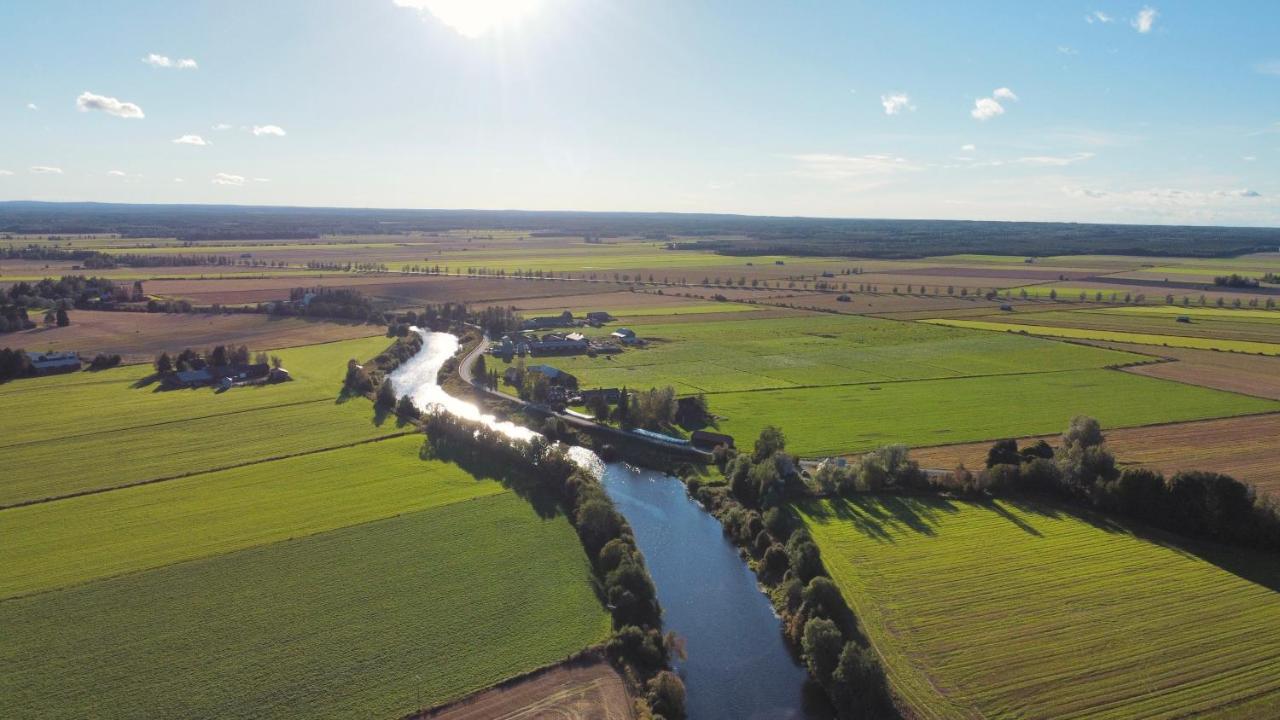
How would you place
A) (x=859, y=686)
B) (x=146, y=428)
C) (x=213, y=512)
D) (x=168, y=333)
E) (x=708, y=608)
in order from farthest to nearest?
(x=168, y=333) → (x=146, y=428) → (x=213, y=512) → (x=708, y=608) → (x=859, y=686)

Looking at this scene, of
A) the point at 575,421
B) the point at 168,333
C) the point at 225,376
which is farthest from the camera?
the point at 168,333

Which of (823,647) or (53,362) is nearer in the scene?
(823,647)

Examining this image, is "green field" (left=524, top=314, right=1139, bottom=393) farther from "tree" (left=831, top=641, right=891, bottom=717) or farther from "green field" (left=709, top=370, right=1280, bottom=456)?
"tree" (left=831, top=641, right=891, bottom=717)

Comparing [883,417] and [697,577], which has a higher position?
[883,417]

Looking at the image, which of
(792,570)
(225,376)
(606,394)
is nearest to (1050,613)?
(792,570)

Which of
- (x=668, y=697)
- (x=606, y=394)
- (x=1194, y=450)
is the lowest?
(x=668, y=697)

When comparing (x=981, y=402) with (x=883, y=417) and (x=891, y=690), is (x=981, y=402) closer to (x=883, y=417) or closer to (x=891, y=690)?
(x=883, y=417)

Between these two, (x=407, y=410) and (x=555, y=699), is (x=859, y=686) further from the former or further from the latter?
(x=407, y=410)

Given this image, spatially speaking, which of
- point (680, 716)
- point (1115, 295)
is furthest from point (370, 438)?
point (1115, 295)
